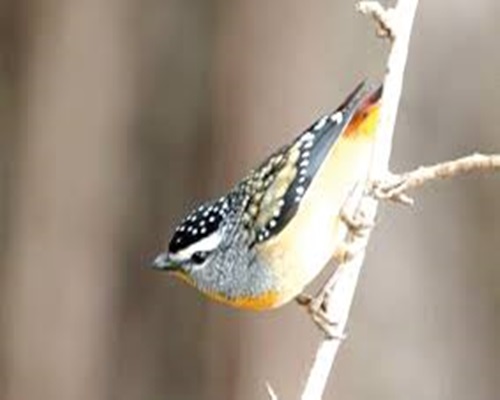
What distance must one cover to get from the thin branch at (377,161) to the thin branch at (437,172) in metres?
0.02

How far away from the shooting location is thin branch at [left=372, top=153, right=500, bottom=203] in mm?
2195

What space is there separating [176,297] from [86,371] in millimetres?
379

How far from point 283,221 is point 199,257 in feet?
0.64

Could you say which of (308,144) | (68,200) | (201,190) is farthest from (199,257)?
(68,200)

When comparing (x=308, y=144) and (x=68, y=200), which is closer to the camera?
(x=308, y=144)

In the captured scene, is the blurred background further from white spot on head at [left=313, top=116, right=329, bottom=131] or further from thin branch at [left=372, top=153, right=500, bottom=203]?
thin branch at [left=372, top=153, right=500, bottom=203]

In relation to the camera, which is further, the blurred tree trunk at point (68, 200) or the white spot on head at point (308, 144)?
the blurred tree trunk at point (68, 200)

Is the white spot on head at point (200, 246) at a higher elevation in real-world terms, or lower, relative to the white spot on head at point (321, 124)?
lower

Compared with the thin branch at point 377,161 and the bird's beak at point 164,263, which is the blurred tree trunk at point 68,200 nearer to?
the bird's beak at point 164,263

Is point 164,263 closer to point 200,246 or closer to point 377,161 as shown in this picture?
point 200,246

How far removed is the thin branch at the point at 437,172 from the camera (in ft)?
7.20

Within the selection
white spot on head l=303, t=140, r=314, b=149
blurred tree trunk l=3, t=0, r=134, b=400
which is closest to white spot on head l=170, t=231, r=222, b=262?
white spot on head l=303, t=140, r=314, b=149

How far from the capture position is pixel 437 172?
2.21 metres

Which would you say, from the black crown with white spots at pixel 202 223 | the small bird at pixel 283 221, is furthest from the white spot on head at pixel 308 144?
the black crown with white spots at pixel 202 223
